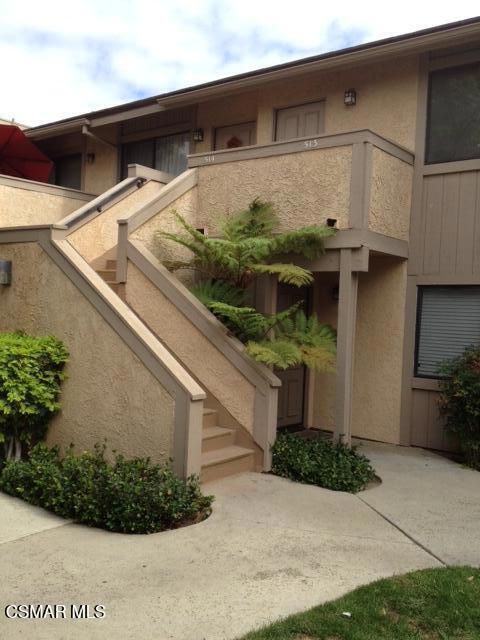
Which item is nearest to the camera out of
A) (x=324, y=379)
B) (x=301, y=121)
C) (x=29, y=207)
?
(x=324, y=379)

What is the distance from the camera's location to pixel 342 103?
31.0ft

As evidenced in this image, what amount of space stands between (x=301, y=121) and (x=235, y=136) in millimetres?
1401

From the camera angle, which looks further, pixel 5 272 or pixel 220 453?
pixel 5 272

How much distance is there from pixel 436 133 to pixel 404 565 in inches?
238

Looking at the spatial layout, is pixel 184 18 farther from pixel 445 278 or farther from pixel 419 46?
pixel 445 278

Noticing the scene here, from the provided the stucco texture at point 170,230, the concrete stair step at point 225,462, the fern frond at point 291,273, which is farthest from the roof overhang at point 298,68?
the concrete stair step at point 225,462

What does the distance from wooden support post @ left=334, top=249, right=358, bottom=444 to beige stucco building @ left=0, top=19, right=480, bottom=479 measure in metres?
0.02

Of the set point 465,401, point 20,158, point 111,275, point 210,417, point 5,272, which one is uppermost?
point 20,158

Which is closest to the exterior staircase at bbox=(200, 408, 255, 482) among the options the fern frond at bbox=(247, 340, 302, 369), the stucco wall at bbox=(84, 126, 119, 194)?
the fern frond at bbox=(247, 340, 302, 369)

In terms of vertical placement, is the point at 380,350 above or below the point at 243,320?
below

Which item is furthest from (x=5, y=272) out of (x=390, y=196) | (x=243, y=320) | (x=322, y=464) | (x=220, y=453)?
(x=390, y=196)

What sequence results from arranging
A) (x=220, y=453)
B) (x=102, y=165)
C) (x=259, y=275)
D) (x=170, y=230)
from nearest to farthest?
(x=220, y=453)
(x=259, y=275)
(x=170, y=230)
(x=102, y=165)

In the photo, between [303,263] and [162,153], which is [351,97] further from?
[162,153]

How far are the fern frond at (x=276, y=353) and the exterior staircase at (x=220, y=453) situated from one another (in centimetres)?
97
